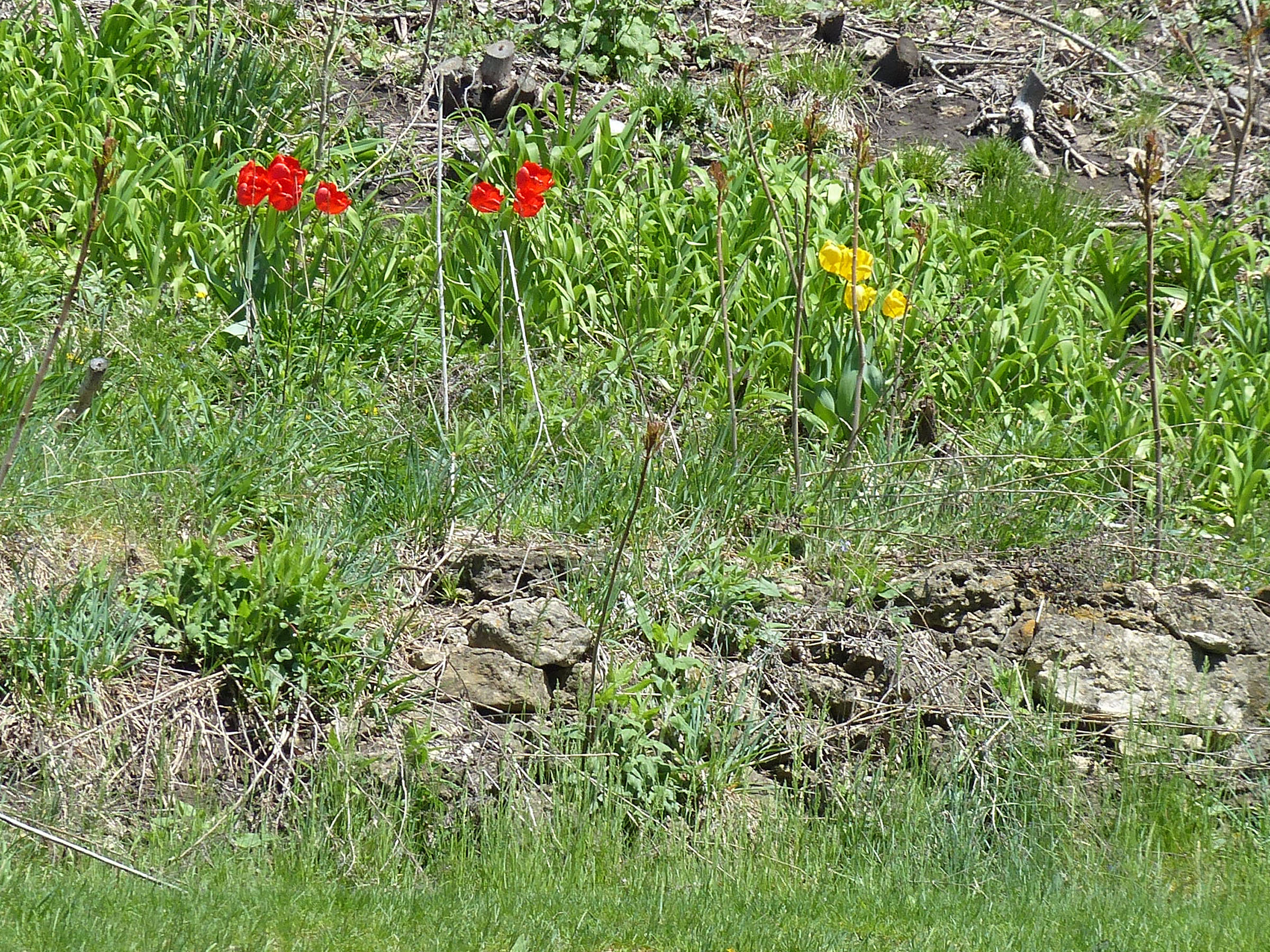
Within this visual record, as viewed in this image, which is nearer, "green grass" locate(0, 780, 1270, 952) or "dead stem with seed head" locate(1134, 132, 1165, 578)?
"green grass" locate(0, 780, 1270, 952)

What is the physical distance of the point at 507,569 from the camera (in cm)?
439

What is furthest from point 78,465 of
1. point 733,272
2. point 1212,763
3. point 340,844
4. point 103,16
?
point 1212,763

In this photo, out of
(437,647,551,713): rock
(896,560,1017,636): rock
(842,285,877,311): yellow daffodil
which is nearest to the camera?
(437,647,551,713): rock

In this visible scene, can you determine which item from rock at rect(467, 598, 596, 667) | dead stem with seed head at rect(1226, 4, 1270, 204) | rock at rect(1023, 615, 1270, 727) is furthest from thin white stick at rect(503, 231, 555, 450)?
dead stem with seed head at rect(1226, 4, 1270, 204)

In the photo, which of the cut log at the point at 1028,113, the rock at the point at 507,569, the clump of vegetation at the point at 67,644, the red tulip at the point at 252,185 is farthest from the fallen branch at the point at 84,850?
the cut log at the point at 1028,113

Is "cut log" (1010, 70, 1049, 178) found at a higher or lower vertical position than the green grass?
higher

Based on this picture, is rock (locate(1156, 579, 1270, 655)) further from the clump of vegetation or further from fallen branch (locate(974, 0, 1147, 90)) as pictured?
fallen branch (locate(974, 0, 1147, 90))

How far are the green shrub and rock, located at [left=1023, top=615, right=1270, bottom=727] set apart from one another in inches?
86.5

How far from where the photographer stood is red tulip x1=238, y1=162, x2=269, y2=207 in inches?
182

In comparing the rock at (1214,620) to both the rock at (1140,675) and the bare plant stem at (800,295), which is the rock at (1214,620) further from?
the bare plant stem at (800,295)

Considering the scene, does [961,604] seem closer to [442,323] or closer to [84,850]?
[442,323]

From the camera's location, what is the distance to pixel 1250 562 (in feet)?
15.4

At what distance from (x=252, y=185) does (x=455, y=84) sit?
2.57 meters

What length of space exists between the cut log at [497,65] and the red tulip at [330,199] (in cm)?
238
